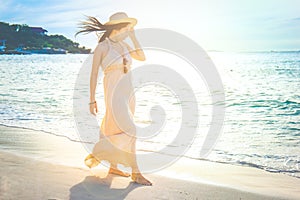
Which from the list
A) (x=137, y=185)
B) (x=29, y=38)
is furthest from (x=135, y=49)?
(x=29, y=38)

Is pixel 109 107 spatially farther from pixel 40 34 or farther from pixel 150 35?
pixel 40 34

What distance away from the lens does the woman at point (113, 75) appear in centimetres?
455

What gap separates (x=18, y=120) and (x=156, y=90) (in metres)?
11.3

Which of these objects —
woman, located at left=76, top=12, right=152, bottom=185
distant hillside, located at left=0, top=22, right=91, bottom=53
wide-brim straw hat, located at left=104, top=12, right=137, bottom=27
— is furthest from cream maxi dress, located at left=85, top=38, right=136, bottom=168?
distant hillside, located at left=0, top=22, right=91, bottom=53

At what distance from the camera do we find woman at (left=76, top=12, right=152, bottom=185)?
455cm

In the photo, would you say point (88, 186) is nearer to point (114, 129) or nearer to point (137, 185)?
point (137, 185)

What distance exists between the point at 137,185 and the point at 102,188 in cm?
42

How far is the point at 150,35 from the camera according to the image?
588 centimetres

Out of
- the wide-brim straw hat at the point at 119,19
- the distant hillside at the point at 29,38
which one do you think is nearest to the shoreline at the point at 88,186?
the wide-brim straw hat at the point at 119,19

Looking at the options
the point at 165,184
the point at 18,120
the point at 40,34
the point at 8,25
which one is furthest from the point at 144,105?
the point at 40,34

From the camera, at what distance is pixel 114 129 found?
4.59 meters

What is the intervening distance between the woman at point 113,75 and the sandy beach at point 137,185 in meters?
0.28

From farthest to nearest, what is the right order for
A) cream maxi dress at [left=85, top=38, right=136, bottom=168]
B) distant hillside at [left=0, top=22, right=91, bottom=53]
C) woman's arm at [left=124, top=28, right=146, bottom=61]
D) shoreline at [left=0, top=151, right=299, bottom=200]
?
distant hillside at [left=0, top=22, right=91, bottom=53] → woman's arm at [left=124, top=28, right=146, bottom=61] → cream maxi dress at [left=85, top=38, right=136, bottom=168] → shoreline at [left=0, top=151, right=299, bottom=200]

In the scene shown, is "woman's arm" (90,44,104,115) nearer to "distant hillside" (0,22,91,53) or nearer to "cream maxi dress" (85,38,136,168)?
"cream maxi dress" (85,38,136,168)
